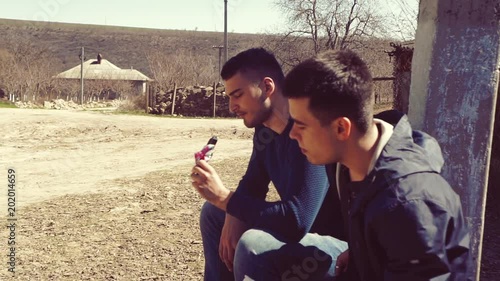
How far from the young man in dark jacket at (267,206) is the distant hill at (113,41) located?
7683 centimetres

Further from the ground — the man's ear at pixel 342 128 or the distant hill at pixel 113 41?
the distant hill at pixel 113 41

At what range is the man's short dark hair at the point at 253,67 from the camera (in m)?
2.43

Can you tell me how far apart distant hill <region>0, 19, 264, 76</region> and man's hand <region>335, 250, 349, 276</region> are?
77486 millimetres

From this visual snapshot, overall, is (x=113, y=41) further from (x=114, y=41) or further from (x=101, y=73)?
(x=101, y=73)

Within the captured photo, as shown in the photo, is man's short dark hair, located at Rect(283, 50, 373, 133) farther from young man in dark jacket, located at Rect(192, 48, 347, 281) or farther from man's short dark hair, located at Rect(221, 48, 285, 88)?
man's short dark hair, located at Rect(221, 48, 285, 88)

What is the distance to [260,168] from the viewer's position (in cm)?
249

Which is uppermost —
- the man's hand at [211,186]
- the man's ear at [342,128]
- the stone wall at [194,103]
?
the man's ear at [342,128]

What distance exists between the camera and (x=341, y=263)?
6.18ft

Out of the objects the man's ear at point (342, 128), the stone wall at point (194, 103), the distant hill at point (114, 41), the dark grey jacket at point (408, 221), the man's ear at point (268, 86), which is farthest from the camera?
the distant hill at point (114, 41)

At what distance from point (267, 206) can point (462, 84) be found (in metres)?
0.92

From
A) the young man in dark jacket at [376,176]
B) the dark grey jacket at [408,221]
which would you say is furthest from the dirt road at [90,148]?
the dark grey jacket at [408,221]

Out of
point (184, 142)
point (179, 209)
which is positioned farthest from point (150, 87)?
point (179, 209)

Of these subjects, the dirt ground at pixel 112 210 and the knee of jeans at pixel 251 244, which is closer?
the knee of jeans at pixel 251 244

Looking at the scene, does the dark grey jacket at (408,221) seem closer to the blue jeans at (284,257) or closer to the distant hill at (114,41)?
the blue jeans at (284,257)
